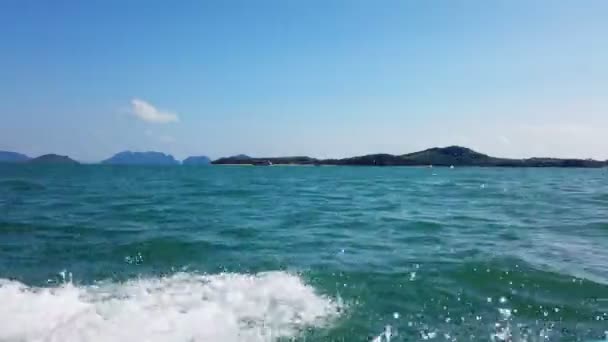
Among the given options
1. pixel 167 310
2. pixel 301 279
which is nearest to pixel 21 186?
pixel 301 279

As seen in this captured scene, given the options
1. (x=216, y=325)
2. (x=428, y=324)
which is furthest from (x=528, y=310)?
(x=216, y=325)

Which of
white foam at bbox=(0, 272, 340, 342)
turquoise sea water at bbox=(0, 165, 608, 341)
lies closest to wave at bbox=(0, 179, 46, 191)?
turquoise sea water at bbox=(0, 165, 608, 341)

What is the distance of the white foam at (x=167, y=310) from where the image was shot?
7891 millimetres

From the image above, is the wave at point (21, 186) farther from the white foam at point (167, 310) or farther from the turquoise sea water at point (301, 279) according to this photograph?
the white foam at point (167, 310)

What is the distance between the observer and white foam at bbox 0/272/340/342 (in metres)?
7.89

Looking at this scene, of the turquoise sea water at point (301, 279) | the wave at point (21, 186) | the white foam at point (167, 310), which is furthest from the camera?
the wave at point (21, 186)

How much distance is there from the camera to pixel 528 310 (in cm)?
945

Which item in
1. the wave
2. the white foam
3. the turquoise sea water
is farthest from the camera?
the wave

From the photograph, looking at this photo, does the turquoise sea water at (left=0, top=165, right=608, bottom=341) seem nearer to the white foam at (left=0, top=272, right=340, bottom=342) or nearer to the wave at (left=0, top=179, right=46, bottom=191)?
the white foam at (left=0, top=272, right=340, bottom=342)

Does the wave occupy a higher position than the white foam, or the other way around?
the wave

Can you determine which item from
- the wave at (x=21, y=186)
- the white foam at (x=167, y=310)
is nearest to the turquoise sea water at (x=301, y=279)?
the white foam at (x=167, y=310)

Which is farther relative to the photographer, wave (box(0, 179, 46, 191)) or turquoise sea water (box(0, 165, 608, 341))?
wave (box(0, 179, 46, 191))

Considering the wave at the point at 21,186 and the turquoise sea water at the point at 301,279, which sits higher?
the wave at the point at 21,186

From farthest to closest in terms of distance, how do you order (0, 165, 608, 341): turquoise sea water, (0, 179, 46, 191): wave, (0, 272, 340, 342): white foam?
(0, 179, 46, 191): wave, (0, 165, 608, 341): turquoise sea water, (0, 272, 340, 342): white foam
